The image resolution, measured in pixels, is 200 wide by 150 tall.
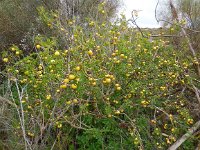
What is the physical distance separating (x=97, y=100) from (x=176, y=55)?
59.3 inches

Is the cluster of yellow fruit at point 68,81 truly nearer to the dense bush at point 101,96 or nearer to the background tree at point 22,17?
the dense bush at point 101,96

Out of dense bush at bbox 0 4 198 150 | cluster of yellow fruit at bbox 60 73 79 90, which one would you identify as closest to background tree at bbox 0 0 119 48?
dense bush at bbox 0 4 198 150

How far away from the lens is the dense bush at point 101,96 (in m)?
3.01

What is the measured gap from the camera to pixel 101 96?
3.35 metres

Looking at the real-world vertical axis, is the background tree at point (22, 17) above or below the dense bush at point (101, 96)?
above

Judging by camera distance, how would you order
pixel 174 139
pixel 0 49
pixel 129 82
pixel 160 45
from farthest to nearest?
pixel 0 49 < pixel 160 45 < pixel 129 82 < pixel 174 139

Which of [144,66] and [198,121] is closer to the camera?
[198,121]

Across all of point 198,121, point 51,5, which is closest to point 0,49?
point 51,5

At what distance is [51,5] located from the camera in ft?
24.6

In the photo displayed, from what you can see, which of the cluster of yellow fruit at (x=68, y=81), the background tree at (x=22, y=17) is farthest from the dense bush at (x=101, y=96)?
the background tree at (x=22, y=17)

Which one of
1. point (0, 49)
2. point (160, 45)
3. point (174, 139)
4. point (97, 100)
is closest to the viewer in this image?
point (174, 139)

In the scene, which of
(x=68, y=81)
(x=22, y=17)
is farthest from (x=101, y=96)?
(x=22, y=17)

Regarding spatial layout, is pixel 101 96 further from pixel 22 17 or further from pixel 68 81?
pixel 22 17

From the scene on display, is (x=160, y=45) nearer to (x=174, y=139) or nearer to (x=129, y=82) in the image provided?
(x=129, y=82)
